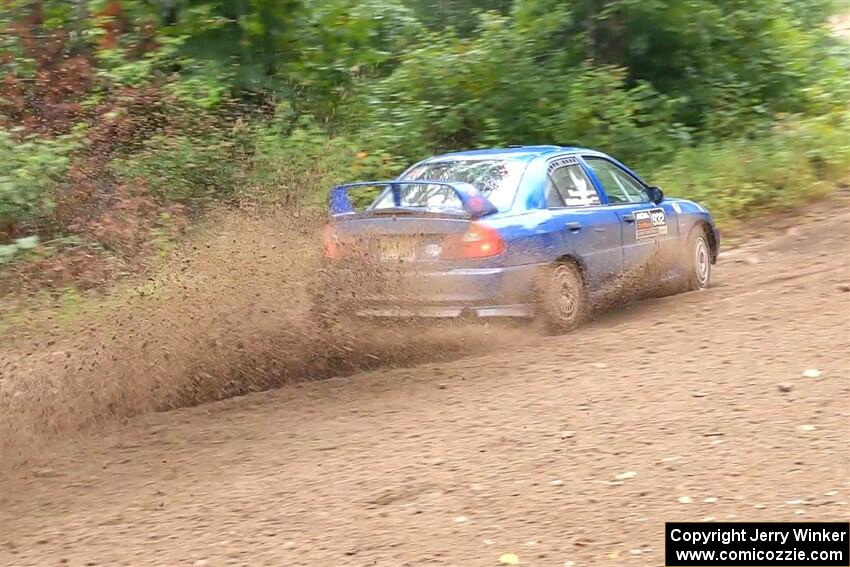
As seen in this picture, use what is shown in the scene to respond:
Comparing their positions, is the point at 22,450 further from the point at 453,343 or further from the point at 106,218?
the point at 106,218

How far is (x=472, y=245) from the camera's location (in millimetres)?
8297

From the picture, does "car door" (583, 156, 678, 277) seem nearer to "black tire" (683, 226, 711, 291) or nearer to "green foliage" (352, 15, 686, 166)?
"black tire" (683, 226, 711, 291)

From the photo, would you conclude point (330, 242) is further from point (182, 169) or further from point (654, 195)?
point (182, 169)

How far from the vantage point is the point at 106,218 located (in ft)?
35.2

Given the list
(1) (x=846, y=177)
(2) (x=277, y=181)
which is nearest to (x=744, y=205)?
(1) (x=846, y=177)

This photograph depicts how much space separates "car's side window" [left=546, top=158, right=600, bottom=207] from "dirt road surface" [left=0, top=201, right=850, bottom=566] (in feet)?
5.08

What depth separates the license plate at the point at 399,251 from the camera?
27.4ft

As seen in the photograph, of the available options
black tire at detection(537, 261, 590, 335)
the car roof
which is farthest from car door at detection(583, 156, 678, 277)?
black tire at detection(537, 261, 590, 335)

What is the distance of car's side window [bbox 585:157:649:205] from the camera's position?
999 centimetres

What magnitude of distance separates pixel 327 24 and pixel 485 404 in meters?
8.26

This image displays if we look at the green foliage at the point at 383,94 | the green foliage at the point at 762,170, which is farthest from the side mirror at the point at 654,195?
the green foliage at the point at 762,170

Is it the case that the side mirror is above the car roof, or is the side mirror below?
below

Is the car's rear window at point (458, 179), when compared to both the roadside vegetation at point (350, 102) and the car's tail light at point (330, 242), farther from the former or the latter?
the roadside vegetation at point (350, 102)

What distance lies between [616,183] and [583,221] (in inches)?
42.5
